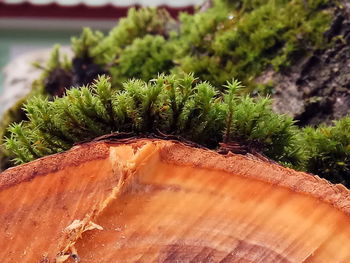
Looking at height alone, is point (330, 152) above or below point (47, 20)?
above

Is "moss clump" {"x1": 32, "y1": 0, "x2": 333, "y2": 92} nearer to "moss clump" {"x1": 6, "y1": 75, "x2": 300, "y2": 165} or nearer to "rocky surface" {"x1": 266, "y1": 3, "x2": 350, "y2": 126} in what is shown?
"rocky surface" {"x1": 266, "y1": 3, "x2": 350, "y2": 126}

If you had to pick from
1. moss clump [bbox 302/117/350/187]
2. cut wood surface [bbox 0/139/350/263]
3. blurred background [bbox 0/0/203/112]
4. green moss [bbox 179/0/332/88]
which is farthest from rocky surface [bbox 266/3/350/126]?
blurred background [bbox 0/0/203/112]

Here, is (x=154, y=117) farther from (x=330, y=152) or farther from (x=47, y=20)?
(x=47, y=20)

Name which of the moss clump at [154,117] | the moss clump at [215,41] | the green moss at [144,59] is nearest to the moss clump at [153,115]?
the moss clump at [154,117]

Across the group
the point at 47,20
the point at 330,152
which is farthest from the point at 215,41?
the point at 47,20

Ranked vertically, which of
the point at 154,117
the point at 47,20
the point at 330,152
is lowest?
the point at 47,20

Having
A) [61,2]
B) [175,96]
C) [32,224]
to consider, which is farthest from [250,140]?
[61,2]

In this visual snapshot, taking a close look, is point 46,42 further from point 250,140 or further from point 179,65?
point 250,140
